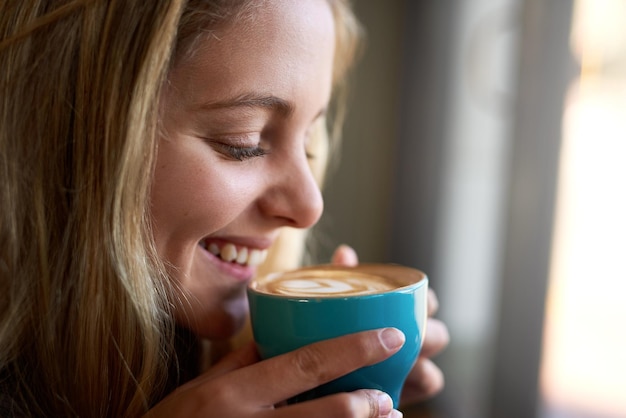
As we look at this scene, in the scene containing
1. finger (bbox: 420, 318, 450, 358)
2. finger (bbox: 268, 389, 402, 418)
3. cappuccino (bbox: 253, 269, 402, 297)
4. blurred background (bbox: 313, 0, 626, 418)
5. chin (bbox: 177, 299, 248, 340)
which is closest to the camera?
finger (bbox: 268, 389, 402, 418)

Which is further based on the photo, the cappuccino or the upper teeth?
the upper teeth

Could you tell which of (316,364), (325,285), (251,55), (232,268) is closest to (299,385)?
(316,364)

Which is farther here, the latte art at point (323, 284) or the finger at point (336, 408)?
the latte art at point (323, 284)

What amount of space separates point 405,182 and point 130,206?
7.61 ft

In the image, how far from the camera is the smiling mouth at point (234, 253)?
879mm

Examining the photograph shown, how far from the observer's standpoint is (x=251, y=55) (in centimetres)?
77

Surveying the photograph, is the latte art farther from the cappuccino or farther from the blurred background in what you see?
the blurred background

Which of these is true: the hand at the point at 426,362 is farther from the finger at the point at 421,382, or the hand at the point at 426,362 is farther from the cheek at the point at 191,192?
the cheek at the point at 191,192

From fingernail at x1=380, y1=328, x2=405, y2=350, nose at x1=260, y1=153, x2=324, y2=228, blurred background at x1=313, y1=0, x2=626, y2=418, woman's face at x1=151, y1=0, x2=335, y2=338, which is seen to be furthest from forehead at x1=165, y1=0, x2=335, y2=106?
blurred background at x1=313, y1=0, x2=626, y2=418

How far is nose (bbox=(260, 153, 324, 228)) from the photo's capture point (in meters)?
0.84

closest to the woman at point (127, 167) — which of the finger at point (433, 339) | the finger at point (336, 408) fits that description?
the finger at point (336, 408)

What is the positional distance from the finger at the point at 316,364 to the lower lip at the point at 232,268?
23cm

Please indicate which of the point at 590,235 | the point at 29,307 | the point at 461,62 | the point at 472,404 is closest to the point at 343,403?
the point at 29,307

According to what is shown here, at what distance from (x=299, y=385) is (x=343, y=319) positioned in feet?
0.28
